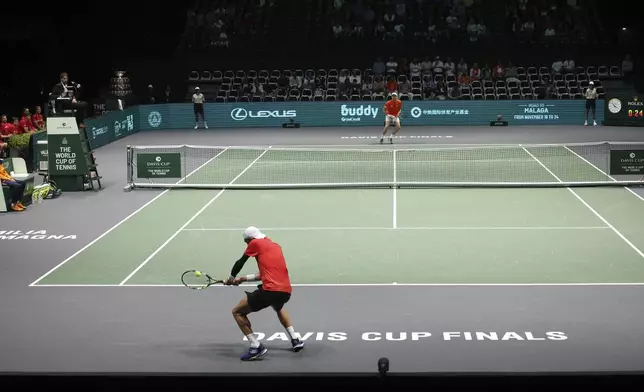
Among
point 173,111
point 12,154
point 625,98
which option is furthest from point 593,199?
point 173,111

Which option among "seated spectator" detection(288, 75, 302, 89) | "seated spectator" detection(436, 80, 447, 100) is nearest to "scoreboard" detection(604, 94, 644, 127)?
"seated spectator" detection(436, 80, 447, 100)

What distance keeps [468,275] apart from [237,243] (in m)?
5.15

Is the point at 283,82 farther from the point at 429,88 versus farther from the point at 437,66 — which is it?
the point at 437,66

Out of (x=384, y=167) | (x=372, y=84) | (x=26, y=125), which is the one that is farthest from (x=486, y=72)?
(x=26, y=125)

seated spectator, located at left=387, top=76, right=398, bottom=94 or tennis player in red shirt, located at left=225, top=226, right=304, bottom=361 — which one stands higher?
seated spectator, located at left=387, top=76, right=398, bottom=94

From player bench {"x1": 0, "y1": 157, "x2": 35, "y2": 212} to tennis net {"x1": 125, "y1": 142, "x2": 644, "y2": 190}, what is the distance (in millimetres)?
2807

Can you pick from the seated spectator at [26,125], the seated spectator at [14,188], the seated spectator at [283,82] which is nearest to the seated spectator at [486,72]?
the seated spectator at [283,82]

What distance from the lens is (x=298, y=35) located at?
48.8 meters

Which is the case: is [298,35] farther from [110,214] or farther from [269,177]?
[110,214]

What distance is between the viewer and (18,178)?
2506 cm

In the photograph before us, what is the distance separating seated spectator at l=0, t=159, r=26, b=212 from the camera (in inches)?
945

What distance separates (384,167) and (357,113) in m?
14.1

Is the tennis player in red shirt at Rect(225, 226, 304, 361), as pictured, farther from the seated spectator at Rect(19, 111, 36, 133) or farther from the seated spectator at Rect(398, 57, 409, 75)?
the seated spectator at Rect(398, 57, 409, 75)
